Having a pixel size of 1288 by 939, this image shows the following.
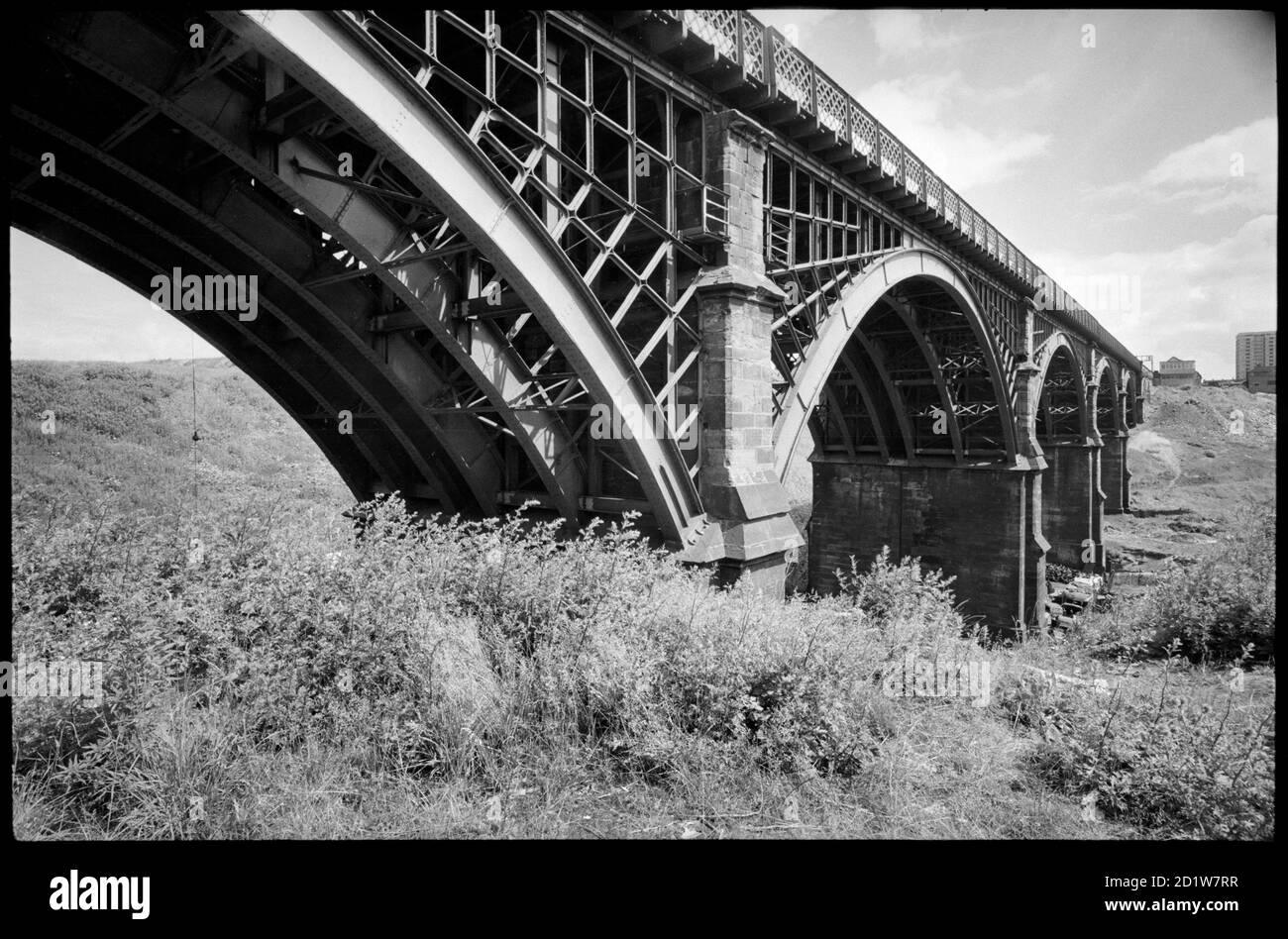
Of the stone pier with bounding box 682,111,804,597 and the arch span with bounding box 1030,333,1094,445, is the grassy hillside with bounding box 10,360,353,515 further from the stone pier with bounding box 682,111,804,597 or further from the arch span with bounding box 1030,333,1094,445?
the arch span with bounding box 1030,333,1094,445

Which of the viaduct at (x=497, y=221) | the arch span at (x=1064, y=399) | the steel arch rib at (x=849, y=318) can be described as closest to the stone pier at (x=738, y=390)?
the viaduct at (x=497, y=221)

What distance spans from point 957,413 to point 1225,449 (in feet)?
122

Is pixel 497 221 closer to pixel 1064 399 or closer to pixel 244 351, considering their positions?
pixel 244 351

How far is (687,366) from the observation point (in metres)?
7.45

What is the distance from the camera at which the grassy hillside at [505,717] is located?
295cm

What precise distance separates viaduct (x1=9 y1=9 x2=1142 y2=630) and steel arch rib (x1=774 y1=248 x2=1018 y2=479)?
74mm

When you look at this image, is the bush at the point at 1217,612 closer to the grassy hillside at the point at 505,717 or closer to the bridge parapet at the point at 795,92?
the grassy hillside at the point at 505,717

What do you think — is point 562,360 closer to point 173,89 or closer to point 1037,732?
point 173,89

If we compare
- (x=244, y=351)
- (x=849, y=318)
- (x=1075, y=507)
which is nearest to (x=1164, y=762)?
(x=849, y=318)

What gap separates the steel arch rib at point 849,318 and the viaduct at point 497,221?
74 mm

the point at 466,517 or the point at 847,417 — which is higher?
the point at 847,417

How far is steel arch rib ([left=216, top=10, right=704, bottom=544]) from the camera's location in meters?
4.27
